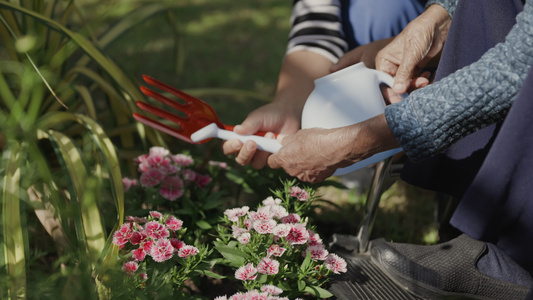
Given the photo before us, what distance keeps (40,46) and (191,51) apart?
5.45 feet

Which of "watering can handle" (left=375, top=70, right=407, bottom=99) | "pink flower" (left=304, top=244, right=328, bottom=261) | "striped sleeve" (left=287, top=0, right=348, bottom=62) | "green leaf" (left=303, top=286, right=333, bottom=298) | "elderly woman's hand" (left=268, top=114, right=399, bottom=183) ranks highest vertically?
"striped sleeve" (left=287, top=0, right=348, bottom=62)

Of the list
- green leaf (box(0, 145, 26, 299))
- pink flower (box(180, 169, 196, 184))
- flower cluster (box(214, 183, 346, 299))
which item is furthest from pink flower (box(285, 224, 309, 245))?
green leaf (box(0, 145, 26, 299))

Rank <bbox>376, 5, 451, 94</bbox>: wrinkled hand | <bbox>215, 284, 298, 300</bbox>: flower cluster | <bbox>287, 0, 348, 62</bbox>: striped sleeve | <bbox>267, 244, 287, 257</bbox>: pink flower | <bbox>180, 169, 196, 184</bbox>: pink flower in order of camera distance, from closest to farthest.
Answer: <bbox>215, 284, 298, 300</bbox>: flower cluster < <bbox>267, 244, 287, 257</bbox>: pink flower < <bbox>376, 5, 451, 94</bbox>: wrinkled hand < <bbox>180, 169, 196, 184</bbox>: pink flower < <bbox>287, 0, 348, 62</bbox>: striped sleeve

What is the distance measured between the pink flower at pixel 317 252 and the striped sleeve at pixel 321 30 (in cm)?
72

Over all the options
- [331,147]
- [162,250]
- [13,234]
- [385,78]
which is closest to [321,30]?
[385,78]

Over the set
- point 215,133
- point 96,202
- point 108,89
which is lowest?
point 96,202

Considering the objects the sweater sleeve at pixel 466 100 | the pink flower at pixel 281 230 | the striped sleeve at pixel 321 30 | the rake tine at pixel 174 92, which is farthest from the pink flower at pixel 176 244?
the striped sleeve at pixel 321 30

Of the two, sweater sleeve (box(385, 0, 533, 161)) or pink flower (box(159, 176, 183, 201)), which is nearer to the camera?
sweater sleeve (box(385, 0, 533, 161))

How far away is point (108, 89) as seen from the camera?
1.84 m

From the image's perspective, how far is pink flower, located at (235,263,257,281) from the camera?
1.14 meters

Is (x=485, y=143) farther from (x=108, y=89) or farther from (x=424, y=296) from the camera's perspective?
(x=108, y=89)

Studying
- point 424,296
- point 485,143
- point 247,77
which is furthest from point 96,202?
point 247,77

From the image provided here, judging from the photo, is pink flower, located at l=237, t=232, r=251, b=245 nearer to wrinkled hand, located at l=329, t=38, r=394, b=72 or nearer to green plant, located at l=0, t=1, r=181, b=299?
green plant, located at l=0, t=1, r=181, b=299

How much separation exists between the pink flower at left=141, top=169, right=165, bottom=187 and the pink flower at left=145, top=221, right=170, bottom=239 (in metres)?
0.28
